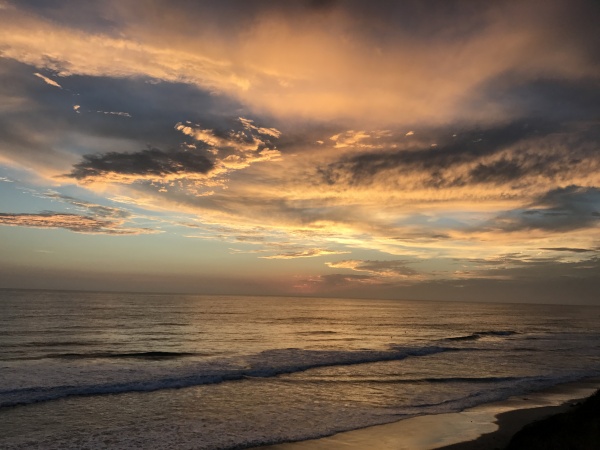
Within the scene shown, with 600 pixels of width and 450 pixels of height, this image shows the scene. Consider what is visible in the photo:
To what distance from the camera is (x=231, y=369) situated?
108 ft

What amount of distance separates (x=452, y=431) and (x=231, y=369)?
18.7 meters

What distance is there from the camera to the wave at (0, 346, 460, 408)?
24.2 meters

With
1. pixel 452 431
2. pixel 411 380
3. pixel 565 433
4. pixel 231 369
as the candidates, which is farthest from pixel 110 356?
pixel 565 433

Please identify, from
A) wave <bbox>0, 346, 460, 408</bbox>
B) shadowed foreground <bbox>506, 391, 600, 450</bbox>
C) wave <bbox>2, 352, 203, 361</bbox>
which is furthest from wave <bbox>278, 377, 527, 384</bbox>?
shadowed foreground <bbox>506, 391, 600, 450</bbox>

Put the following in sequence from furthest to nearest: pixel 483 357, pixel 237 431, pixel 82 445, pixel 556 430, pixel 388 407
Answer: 1. pixel 483 357
2. pixel 388 407
3. pixel 237 431
4. pixel 82 445
5. pixel 556 430

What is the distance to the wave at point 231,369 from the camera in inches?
952

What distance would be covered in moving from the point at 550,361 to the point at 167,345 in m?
39.6

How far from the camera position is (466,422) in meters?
20.2

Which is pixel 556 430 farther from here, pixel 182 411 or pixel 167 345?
pixel 167 345

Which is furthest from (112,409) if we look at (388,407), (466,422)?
(466,422)

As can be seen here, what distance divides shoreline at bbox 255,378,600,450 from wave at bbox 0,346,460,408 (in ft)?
43.8

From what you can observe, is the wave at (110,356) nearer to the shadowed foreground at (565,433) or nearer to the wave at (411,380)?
the wave at (411,380)

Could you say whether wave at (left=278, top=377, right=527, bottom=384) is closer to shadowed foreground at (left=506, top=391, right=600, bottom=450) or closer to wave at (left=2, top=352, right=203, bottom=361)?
wave at (left=2, top=352, right=203, bottom=361)

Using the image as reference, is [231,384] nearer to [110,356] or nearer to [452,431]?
[452,431]
